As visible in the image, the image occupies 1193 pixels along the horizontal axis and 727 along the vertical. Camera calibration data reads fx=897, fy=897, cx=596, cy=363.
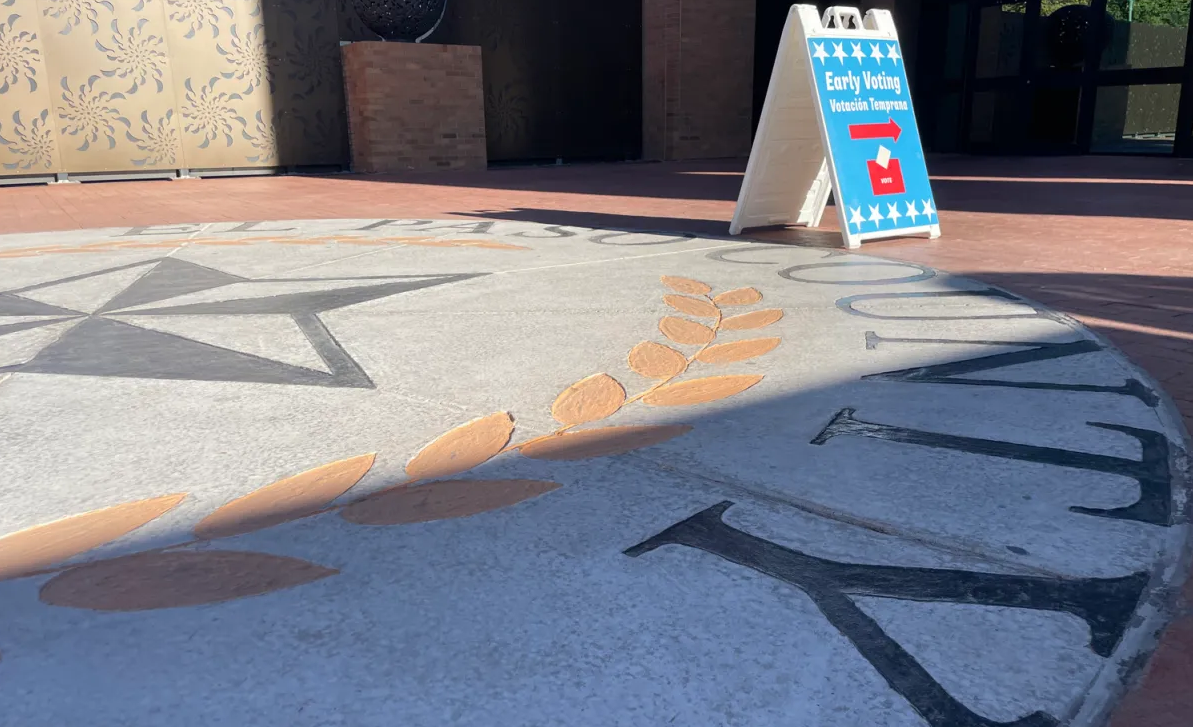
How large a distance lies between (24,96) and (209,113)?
2075 mm

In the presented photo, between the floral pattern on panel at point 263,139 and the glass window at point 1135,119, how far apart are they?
1224 centimetres

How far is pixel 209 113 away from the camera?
39.1 ft

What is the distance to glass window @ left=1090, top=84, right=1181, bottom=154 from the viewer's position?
13617 millimetres

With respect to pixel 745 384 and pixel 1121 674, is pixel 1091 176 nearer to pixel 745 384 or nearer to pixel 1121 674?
pixel 745 384

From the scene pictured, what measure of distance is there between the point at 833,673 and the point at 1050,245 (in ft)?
16.0

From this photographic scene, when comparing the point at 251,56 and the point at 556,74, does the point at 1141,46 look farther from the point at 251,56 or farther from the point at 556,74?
the point at 251,56

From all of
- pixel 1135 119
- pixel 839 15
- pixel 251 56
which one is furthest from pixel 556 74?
pixel 1135 119

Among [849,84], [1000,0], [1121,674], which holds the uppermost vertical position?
[1000,0]

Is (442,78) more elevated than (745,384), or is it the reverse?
(442,78)

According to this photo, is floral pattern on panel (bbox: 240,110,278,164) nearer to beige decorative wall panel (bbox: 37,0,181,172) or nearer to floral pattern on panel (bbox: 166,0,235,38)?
beige decorative wall panel (bbox: 37,0,181,172)

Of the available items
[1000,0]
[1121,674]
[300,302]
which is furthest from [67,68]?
[1000,0]

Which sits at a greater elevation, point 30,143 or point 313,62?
point 313,62

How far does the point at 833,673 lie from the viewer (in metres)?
1.22

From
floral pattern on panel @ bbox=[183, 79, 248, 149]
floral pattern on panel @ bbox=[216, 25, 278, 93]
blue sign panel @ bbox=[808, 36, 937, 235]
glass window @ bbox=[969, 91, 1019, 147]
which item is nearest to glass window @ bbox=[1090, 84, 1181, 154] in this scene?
glass window @ bbox=[969, 91, 1019, 147]
